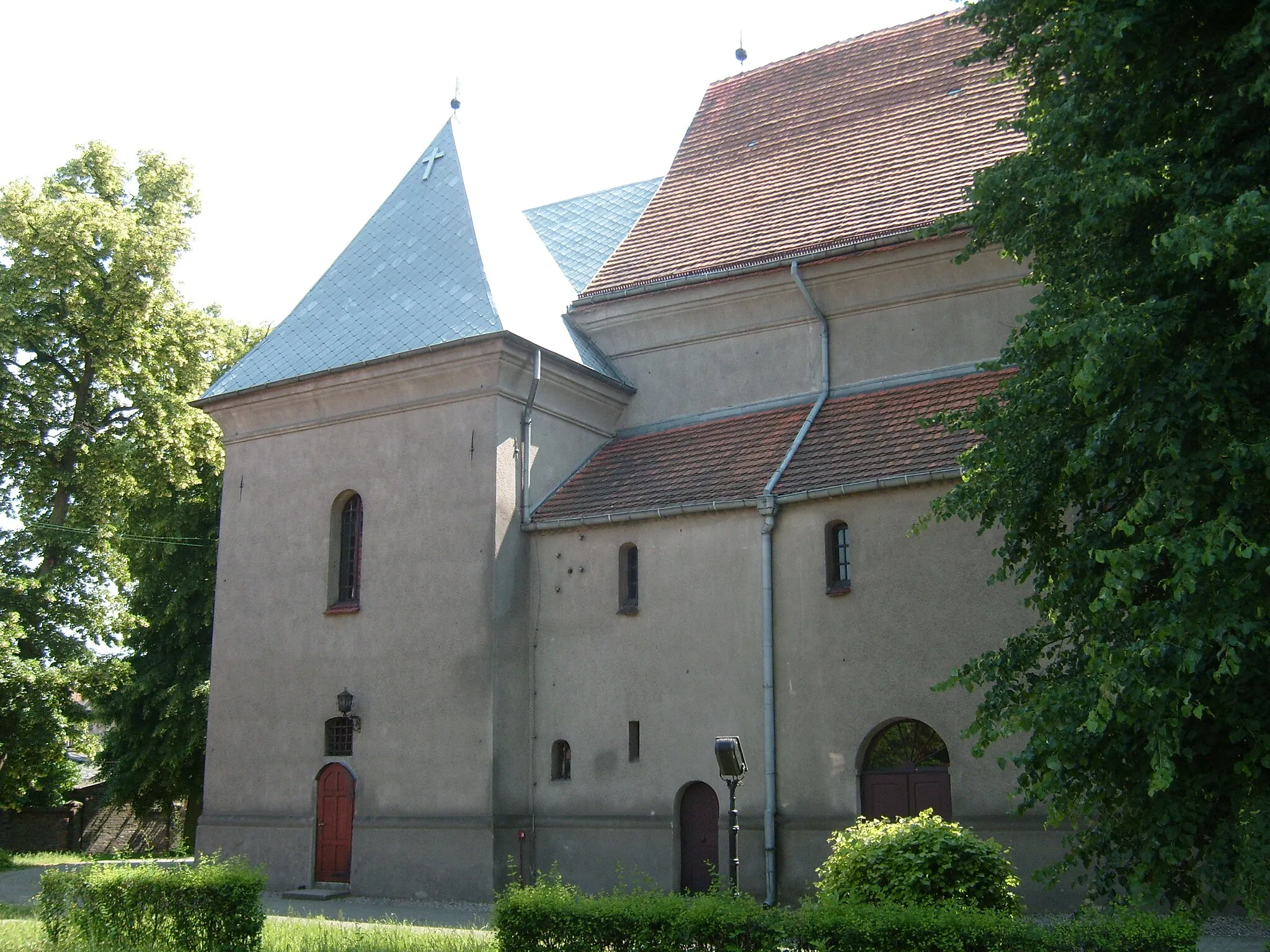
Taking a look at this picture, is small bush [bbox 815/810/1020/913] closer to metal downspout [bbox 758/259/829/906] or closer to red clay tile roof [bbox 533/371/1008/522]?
metal downspout [bbox 758/259/829/906]

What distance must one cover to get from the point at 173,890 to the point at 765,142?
16.5 meters

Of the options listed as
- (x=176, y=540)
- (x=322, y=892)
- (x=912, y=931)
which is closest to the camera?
(x=912, y=931)

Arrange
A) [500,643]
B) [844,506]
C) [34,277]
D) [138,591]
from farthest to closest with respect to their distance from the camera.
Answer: [138,591] → [34,277] → [500,643] → [844,506]

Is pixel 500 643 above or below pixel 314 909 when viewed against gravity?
above

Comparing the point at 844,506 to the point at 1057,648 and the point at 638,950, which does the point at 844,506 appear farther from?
the point at 638,950

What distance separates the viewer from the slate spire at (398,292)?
20641 millimetres

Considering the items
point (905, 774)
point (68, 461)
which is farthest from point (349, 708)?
point (68, 461)

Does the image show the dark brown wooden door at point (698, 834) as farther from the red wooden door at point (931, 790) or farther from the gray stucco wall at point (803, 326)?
the gray stucco wall at point (803, 326)

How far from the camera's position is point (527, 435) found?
20.0 m

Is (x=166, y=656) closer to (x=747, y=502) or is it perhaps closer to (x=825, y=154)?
(x=747, y=502)

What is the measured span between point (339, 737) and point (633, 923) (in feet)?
35.6

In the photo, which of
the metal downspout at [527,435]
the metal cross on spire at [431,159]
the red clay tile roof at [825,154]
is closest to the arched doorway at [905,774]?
the metal downspout at [527,435]

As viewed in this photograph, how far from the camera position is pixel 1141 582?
33.2 ft

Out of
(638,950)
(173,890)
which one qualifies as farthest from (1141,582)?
(173,890)
